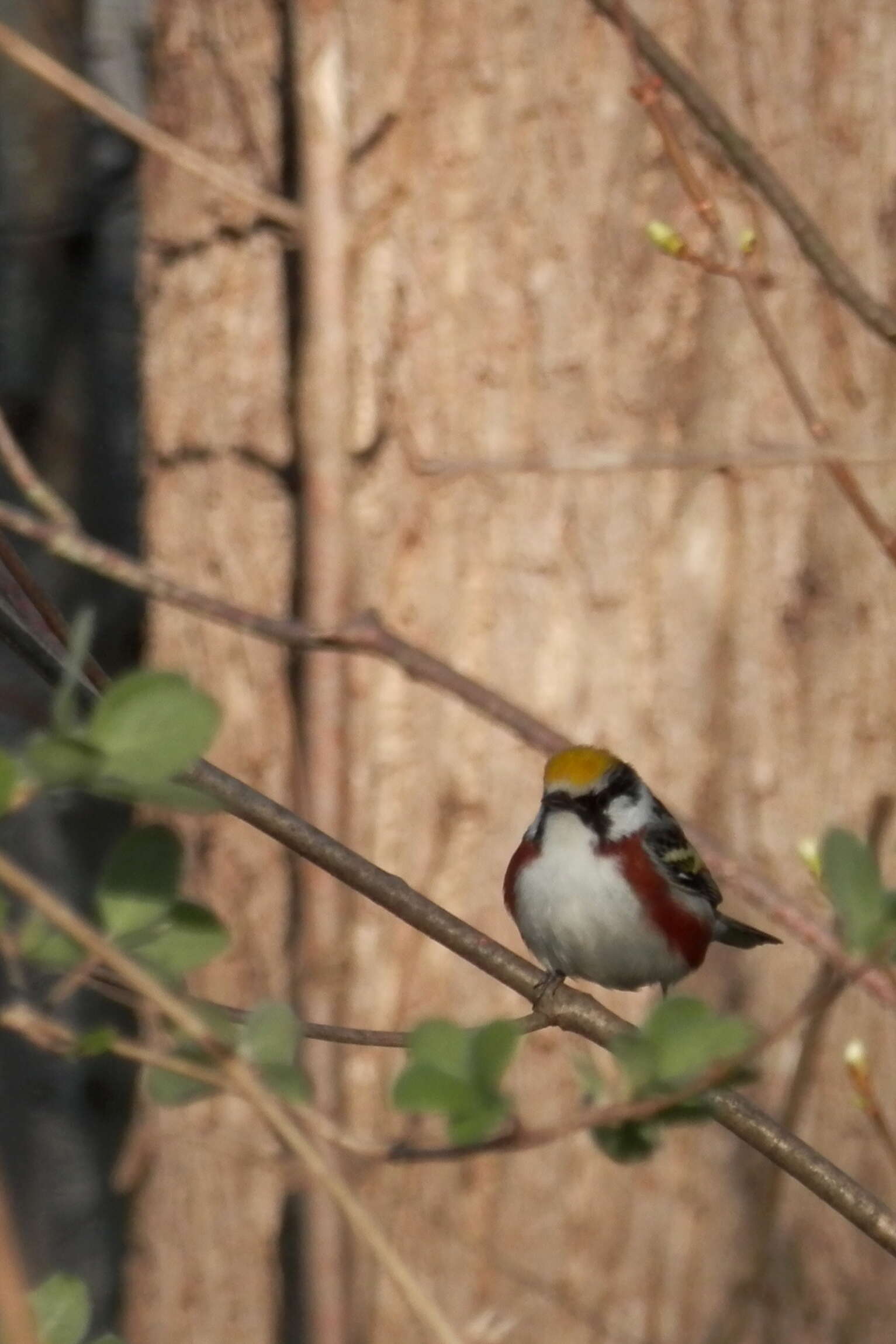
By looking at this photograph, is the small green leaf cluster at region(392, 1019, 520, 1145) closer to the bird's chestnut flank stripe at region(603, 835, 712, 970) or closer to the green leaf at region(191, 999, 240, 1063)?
the green leaf at region(191, 999, 240, 1063)

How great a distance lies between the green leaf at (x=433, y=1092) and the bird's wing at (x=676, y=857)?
81.2 inches

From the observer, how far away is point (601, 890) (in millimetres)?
2691

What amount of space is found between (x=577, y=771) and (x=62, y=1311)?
5.87 feet

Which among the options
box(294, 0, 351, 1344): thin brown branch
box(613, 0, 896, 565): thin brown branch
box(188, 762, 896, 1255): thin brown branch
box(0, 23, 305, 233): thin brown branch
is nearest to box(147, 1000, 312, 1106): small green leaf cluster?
box(188, 762, 896, 1255): thin brown branch

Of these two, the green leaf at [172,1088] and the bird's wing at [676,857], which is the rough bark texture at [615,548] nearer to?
the bird's wing at [676,857]

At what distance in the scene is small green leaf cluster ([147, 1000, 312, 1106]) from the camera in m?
0.75

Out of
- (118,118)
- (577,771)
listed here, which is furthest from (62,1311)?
(577,771)

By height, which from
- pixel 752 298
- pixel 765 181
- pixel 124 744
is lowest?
pixel 124 744

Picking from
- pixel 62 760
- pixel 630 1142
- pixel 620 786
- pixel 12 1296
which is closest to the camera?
pixel 12 1296

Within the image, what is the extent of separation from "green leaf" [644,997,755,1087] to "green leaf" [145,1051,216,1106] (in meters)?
0.22

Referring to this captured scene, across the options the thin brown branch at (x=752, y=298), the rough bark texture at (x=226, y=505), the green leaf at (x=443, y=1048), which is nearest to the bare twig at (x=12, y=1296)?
the green leaf at (x=443, y=1048)

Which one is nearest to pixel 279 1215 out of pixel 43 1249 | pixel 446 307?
pixel 43 1249

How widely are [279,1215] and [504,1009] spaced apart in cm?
75

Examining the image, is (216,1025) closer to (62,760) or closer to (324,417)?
(62,760)
